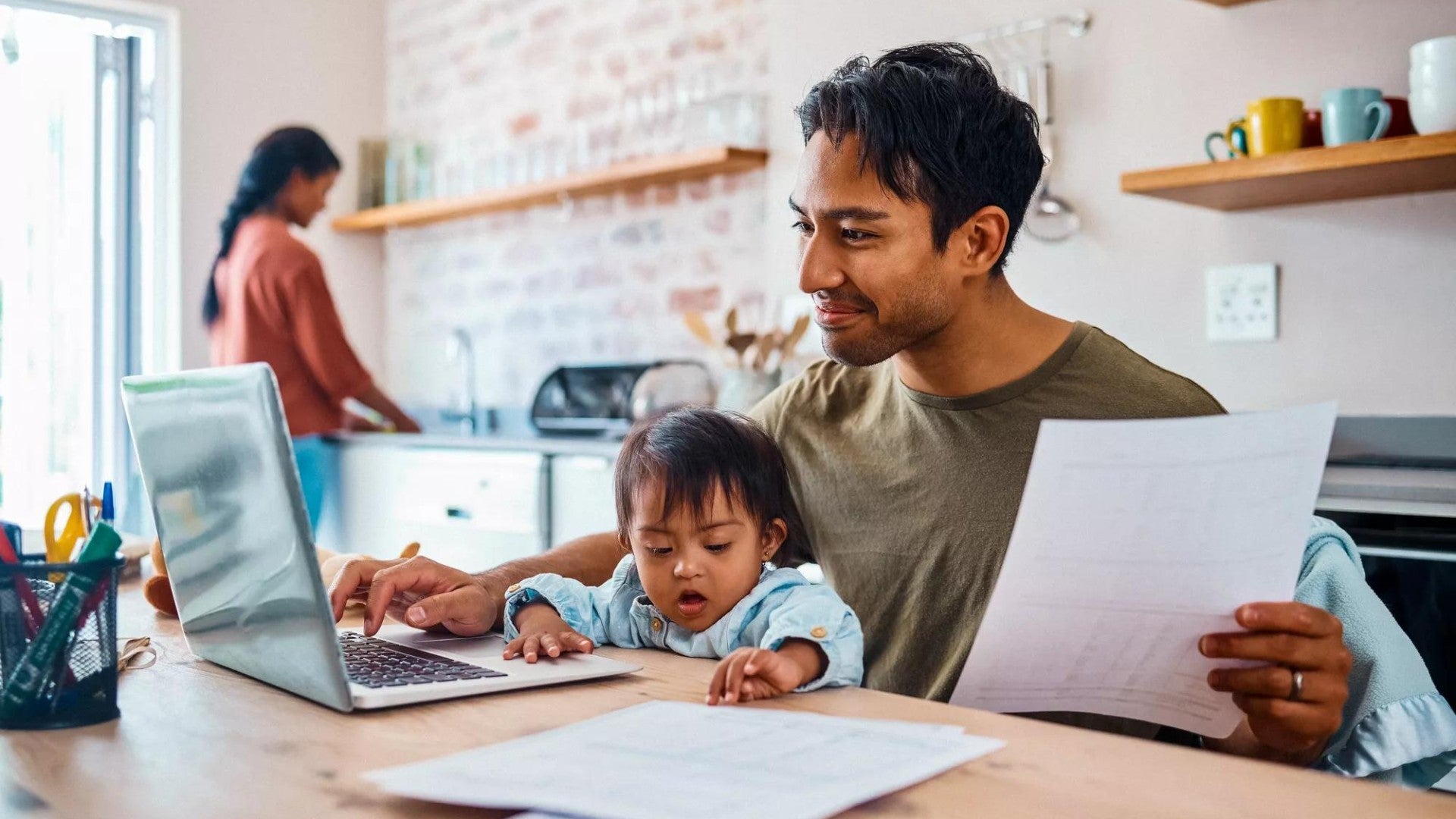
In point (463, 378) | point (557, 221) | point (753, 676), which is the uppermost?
point (557, 221)

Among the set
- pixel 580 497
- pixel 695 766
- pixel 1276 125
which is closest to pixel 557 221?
pixel 580 497

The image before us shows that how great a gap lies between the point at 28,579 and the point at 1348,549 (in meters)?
1.13

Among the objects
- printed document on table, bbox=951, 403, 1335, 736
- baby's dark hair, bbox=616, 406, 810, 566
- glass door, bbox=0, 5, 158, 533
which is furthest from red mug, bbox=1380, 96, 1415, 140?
glass door, bbox=0, 5, 158, 533

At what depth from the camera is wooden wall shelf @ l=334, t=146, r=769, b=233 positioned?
3.54m

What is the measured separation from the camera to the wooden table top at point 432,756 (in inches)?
28.8

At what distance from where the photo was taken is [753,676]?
100cm

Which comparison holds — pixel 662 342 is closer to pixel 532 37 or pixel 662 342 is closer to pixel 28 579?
pixel 532 37

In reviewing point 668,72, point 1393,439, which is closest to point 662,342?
point 668,72

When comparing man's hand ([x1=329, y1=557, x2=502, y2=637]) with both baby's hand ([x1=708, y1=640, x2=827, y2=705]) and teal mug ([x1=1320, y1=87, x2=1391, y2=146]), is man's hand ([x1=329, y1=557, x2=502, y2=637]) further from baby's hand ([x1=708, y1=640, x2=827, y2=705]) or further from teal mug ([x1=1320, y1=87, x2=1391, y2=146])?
teal mug ([x1=1320, y1=87, x2=1391, y2=146])

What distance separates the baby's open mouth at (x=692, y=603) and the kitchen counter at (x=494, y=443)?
1761 mm

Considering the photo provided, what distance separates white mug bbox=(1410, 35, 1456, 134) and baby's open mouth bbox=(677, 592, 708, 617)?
150 cm

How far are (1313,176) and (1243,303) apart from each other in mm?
361

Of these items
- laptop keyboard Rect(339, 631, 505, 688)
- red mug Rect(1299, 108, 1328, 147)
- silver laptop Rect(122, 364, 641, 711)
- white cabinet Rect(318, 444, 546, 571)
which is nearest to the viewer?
silver laptop Rect(122, 364, 641, 711)

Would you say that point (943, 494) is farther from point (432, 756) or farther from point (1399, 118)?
point (1399, 118)
